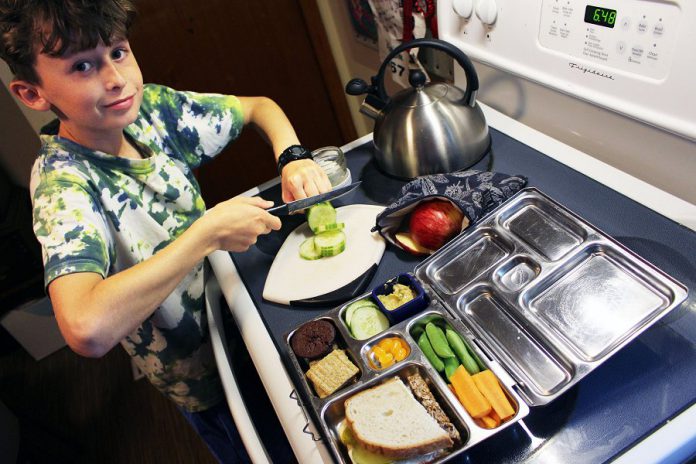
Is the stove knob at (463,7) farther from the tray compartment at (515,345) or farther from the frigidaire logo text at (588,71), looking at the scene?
the tray compartment at (515,345)

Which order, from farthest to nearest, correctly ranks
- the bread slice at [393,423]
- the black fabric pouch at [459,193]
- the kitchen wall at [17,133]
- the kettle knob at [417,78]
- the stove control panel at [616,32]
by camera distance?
the kitchen wall at [17,133]
the kettle knob at [417,78]
the black fabric pouch at [459,193]
the stove control panel at [616,32]
the bread slice at [393,423]

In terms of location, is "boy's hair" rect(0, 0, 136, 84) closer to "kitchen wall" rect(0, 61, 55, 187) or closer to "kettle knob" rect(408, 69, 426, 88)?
"kettle knob" rect(408, 69, 426, 88)

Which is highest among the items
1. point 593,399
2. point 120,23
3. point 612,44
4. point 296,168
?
point 120,23

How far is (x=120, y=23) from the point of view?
82 cm

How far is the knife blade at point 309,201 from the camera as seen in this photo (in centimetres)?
87

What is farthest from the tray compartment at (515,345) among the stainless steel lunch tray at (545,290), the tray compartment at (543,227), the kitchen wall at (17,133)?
the kitchen wall at (17,133)

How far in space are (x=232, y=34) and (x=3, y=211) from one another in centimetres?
114

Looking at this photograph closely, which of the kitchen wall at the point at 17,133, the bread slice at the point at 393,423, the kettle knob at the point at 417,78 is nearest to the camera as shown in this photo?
the bread slice at the point at 393,423

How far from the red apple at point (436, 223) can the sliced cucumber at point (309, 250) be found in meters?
0.18

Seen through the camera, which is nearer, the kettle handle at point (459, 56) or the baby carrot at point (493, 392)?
the baby carrot at point (493, 392)

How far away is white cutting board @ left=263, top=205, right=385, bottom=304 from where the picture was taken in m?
0.80

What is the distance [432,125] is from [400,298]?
0.35 m

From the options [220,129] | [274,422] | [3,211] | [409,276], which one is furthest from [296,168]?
[3,211]

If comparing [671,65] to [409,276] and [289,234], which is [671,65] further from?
[289,234]
